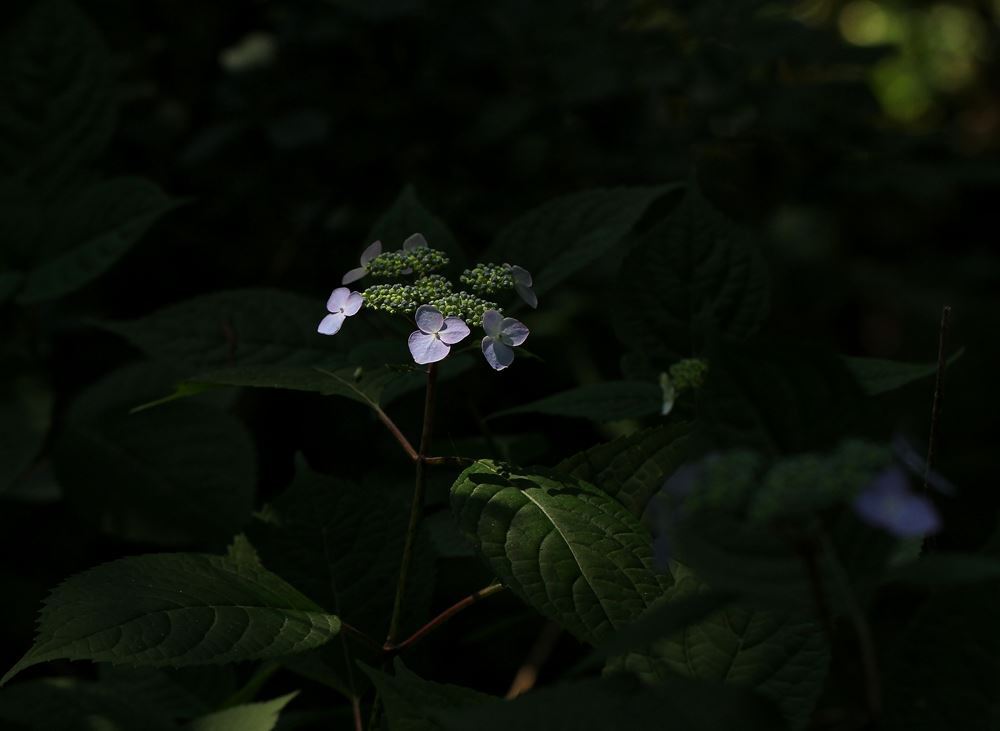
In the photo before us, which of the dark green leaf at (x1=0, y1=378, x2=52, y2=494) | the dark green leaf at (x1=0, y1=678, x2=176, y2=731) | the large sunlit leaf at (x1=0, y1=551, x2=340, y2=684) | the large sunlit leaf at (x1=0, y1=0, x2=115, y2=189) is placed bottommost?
the dark green leaf at (x1=0, y1=678, x2=176, y2=731)

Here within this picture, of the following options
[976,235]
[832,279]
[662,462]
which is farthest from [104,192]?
[976,235]

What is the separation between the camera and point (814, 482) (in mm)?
608

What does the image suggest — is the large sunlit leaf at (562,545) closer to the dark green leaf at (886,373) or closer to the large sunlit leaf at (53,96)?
the dark green leaf at (886,373)

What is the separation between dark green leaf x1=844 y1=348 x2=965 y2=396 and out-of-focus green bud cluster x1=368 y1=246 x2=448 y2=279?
1.50ft

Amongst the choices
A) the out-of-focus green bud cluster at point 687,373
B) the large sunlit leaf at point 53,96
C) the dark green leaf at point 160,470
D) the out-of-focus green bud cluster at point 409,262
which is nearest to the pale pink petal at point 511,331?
the out-of-focus green bud cluster at point 409,262

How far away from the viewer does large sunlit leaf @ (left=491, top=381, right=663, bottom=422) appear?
1.16 metres

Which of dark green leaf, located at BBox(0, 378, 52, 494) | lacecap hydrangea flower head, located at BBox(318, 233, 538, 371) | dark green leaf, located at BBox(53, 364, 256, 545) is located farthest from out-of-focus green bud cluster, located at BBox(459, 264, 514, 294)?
dark green leaf, located at BBox(0, 378, 52, 494)

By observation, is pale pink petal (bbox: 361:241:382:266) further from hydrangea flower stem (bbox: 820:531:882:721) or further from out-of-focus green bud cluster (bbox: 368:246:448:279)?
hydrangea flower stem (bbox: 820:531:882:721)

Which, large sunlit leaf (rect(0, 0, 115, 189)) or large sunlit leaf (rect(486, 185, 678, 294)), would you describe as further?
large sunlit leaf (rect(0, 0, 115, 189))

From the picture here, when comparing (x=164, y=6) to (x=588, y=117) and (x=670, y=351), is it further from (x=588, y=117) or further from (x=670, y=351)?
(x=670, y=351)

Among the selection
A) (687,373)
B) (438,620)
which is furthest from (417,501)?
(687,373)

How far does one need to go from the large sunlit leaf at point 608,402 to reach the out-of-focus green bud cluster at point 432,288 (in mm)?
221

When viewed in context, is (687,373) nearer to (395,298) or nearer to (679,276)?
(679,276)

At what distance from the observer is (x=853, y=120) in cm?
257
